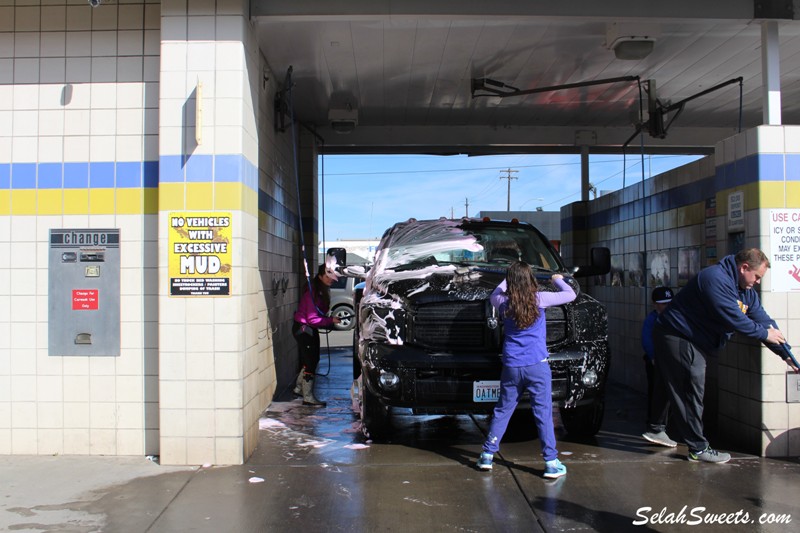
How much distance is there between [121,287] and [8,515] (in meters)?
1.99

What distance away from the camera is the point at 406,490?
471 centimetres

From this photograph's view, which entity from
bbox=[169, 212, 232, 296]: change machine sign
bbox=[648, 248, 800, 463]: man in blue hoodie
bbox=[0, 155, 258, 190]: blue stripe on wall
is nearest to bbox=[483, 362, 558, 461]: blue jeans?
bbox=[648, 248, 800, 463]: man in blue hoodie

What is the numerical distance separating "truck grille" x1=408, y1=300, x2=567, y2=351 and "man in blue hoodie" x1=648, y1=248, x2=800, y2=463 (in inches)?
58.8

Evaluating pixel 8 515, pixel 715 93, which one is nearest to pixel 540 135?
pixel 715 93

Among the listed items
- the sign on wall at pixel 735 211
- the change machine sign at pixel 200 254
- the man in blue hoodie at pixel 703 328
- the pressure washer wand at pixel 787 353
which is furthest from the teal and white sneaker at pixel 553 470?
the change machine sign at pixel 200 254

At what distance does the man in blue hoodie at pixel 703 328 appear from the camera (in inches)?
198

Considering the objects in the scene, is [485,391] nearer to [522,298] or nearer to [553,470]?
[553,470]

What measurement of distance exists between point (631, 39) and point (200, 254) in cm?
472

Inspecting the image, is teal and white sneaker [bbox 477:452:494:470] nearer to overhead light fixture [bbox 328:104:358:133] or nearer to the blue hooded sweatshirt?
the blue hooded sweatshirt

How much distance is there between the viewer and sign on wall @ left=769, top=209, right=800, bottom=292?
17.8ft

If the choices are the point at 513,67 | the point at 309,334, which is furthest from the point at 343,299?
the point at 513,67

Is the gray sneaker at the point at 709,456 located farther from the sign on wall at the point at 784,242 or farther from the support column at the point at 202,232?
the support column at the point at 202,232

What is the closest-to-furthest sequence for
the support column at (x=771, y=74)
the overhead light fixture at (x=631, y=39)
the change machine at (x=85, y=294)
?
the change machine at (x=85, y=294) < the support column at (x=771, y=74) < the overhead light fixture at (x=631, y=39)

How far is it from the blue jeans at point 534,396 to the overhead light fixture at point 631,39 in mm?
3578
